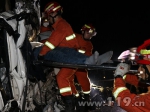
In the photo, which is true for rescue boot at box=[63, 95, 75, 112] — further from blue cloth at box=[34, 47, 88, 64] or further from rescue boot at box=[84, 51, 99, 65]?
rescue boot at box=[84, 51, 99, 65]

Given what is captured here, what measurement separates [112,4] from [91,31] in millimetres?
13527

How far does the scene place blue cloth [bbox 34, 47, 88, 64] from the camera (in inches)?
159

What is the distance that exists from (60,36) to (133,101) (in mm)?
2044

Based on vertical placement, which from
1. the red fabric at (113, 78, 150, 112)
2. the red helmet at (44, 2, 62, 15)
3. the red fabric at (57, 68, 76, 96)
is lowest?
the red fabric at (57, 68, 76, 96)

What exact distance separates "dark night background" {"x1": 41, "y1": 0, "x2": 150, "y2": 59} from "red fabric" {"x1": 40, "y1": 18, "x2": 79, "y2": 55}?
1167cm

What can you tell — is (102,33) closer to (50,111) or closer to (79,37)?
(79,37)

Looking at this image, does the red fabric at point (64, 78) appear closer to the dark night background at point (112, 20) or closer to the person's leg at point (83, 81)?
the person's leg at point (83, 81)

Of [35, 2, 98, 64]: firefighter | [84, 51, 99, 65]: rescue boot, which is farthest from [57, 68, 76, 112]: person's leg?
[84, 51, 99, 65]: rescue boot

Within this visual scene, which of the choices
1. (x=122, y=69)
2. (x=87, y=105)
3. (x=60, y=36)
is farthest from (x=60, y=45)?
(x=122, y=69)

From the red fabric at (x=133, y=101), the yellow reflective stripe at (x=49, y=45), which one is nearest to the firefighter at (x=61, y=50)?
the yellow reflective stripe at (x=49, y=45)

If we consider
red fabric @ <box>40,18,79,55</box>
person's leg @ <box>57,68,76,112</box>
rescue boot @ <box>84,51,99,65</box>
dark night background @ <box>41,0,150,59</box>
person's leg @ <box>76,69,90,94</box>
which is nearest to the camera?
rescue boot @ <box>84,51,99,65</box>

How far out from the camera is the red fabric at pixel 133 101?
288 cm

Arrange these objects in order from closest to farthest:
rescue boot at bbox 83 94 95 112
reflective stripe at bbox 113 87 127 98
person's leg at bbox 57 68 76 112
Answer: reflective stripe at bbox 113 87 127 98, person's leg at bbox 57 68 76 112, rescue boot at bbox 83 94 95 112

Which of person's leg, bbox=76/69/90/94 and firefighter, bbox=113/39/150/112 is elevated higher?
firefighter, bbox=113/39/150/112
